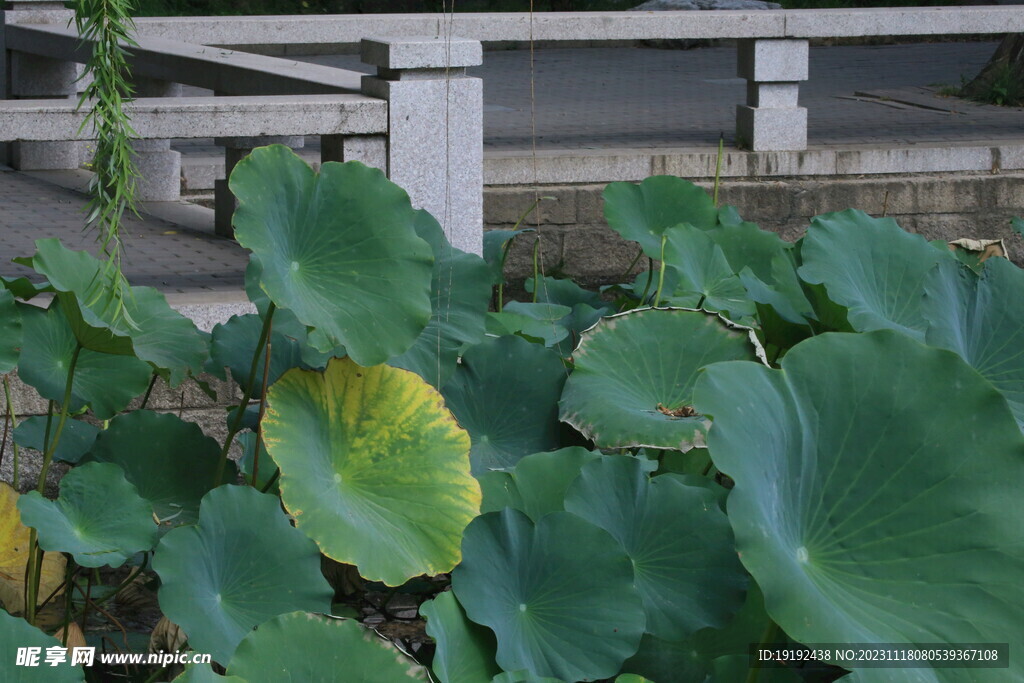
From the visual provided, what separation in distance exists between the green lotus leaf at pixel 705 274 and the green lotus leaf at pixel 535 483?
907 millimetres

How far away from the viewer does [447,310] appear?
292 cm

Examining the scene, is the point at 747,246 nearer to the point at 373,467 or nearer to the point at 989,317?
the point at 989,317

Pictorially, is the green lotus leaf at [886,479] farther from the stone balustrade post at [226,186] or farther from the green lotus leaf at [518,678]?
the stone balustrade post at [226,186]

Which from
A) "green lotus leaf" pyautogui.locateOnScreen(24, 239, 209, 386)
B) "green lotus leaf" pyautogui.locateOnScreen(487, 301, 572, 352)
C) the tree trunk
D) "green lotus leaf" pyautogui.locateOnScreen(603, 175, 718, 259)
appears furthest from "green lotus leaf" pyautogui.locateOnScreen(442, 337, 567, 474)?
the tree trunk

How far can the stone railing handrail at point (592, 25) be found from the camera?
600 centimetres

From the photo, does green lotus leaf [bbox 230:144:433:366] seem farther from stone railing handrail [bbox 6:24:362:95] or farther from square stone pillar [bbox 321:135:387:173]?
stone railing handrail [bbox 6:24:362:95]

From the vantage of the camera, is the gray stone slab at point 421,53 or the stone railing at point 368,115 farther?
the gray stone slab at point 421,53

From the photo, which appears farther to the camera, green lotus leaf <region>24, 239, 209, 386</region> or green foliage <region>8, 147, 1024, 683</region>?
green lotus leaf <region>24, 239, 209, 386</region>

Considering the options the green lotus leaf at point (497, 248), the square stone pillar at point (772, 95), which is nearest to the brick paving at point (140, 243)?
the green lotus leaf at point (497, 248)

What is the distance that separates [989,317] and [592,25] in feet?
12.9

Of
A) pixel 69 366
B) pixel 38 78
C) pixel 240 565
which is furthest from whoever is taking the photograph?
pixel 38 78

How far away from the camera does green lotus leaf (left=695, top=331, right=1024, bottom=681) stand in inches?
77.9

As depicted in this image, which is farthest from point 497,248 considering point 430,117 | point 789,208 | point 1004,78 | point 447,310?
point 1004,78

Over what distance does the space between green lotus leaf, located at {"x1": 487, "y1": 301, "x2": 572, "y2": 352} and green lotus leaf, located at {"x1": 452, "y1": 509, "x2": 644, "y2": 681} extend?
1042 mm
